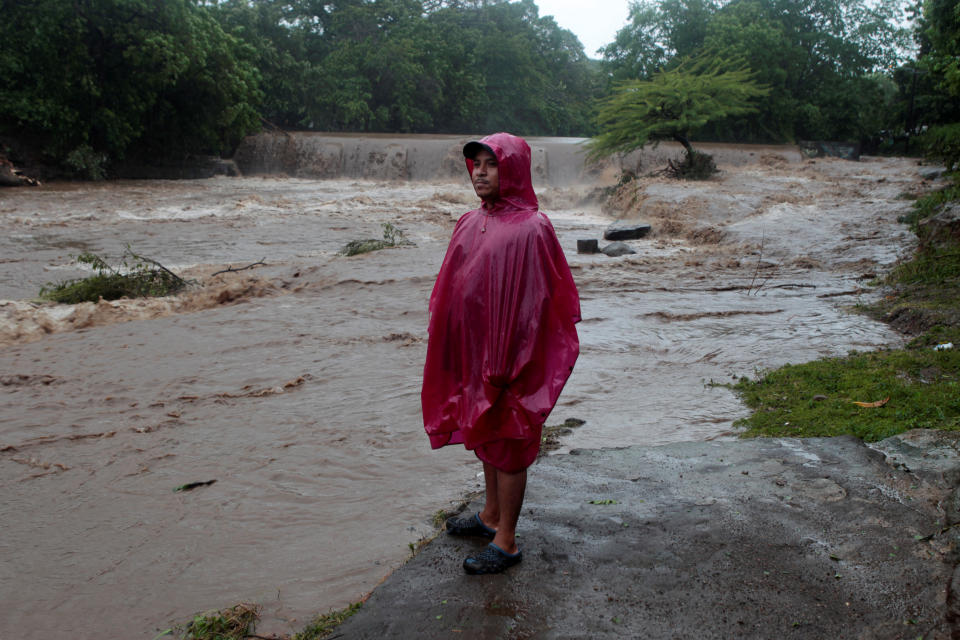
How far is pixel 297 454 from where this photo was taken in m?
4.53

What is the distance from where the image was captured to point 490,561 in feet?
9.21

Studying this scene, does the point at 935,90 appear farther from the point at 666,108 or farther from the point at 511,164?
the point at 511,164

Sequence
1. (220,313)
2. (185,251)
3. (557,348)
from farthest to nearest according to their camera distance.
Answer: (185,251)
(220,313)
(557,348)

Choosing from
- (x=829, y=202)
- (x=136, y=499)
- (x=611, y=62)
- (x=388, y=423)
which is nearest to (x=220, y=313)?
(x=388, y=423)

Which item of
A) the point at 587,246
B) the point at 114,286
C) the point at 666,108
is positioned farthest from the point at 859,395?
the point at 666,108

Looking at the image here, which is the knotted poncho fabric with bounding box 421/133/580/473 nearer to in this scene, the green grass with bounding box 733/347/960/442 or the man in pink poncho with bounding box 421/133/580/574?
the man in pink poncho with bounding box 421/133/580/574

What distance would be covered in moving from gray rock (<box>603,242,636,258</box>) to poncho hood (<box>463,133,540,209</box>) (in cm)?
893

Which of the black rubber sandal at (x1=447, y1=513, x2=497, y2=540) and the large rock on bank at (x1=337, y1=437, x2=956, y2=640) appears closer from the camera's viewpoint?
the large rock on bank at (x1=337, y1=437, x2=956, y2=640)

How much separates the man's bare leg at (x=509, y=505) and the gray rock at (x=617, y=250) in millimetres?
9138

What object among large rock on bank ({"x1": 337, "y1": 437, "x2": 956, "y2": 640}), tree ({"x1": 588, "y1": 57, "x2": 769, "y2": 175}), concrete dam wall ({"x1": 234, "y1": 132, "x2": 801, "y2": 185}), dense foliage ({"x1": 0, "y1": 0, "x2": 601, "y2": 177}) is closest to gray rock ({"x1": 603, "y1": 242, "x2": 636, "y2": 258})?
tree ({"x1": 588, "y1": 57, "x2": 769, "y2": 175})

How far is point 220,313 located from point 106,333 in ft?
3.75

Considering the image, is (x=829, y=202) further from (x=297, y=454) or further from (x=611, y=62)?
(x=611, y=62)

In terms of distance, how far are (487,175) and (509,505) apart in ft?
4.06

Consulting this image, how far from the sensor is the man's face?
112 inches
